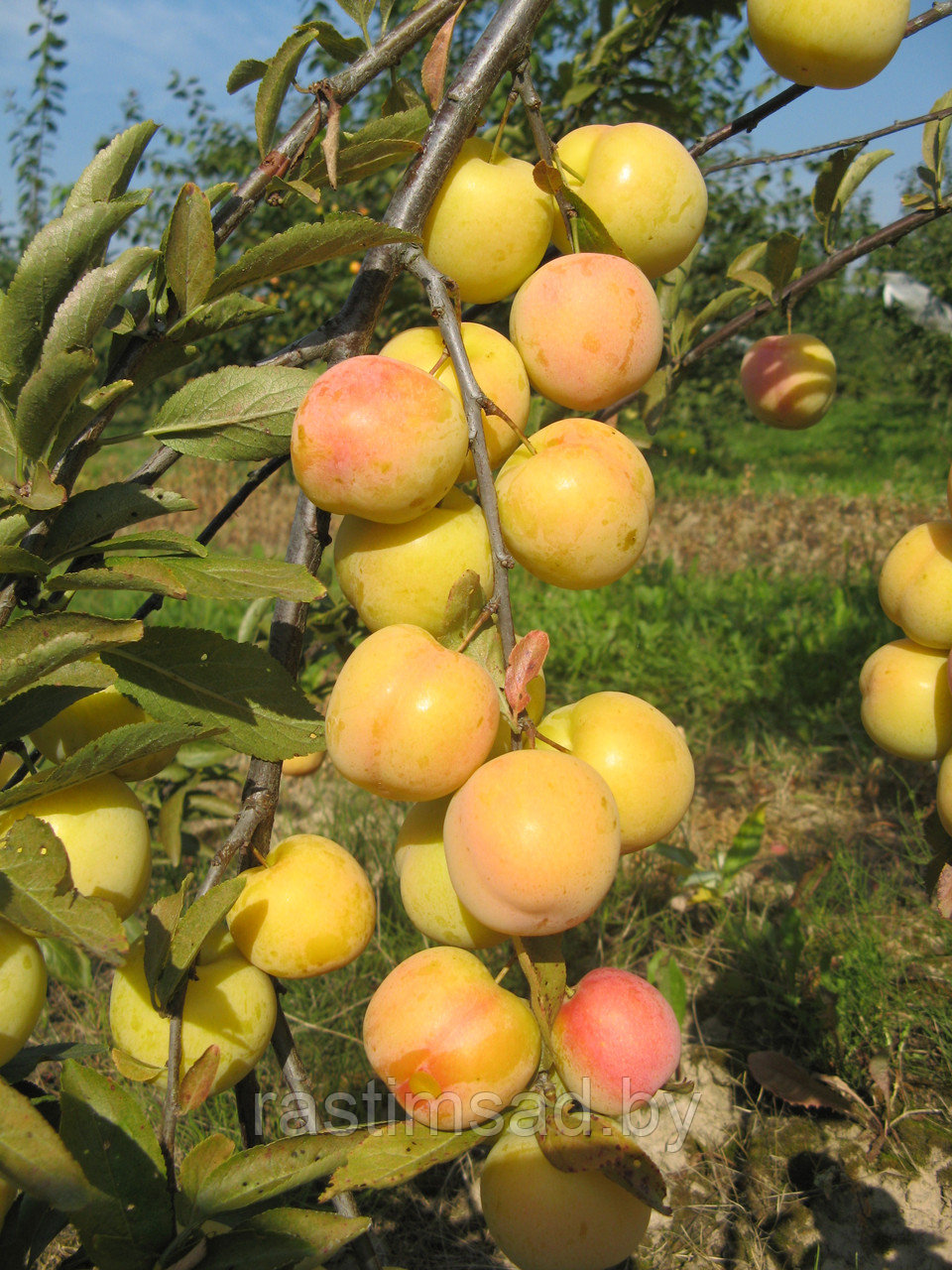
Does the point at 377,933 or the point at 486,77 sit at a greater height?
the point at 486,77

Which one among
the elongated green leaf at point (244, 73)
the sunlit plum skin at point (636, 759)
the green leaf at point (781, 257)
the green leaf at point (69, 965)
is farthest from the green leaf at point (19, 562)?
the green leaf at point (69, 965)

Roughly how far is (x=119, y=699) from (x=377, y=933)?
42.8 inches

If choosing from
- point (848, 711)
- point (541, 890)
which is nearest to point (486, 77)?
point (541, 890)

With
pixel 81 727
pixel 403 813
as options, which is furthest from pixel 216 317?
pixel 403 813

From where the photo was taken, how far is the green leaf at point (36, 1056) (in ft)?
1.80

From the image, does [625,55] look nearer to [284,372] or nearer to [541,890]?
[284,372]

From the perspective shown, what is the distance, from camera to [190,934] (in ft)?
1.72

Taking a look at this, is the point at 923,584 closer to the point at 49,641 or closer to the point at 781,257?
the point at 781,257

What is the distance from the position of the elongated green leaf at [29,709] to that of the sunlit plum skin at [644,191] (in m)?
0.49

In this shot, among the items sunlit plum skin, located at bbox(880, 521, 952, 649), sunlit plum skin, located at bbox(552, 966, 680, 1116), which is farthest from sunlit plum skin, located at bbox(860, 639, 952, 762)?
sunlit plum skin, located at bbox(552, 966, 680, 1116)

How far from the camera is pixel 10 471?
0.55m

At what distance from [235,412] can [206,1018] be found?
395mm

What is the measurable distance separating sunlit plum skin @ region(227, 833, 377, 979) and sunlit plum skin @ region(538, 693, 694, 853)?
0.18 m

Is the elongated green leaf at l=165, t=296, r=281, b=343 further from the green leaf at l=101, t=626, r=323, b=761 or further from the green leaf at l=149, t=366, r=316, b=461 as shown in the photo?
the green leaf at l=101, t=626, r=323, b=761
